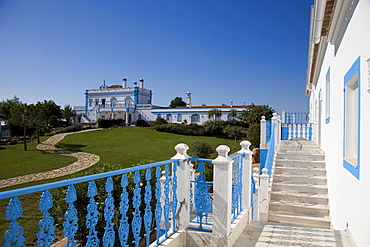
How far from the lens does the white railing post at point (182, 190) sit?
11.0 ft

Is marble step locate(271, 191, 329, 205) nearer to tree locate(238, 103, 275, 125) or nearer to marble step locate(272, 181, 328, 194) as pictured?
marble step locate(272, 181, 328, 194)

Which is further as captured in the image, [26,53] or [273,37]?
[273,37]

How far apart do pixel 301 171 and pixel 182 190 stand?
19.5 ft

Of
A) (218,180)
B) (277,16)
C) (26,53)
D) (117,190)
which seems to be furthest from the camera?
(26,53)

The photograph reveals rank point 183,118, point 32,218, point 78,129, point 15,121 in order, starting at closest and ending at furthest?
1. point 32,218
2. point 15,121
3. point 78,129
4. point 183,118

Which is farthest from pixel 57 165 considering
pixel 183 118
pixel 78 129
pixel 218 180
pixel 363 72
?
pixel 183 118

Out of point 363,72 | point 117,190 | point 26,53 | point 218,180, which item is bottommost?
point 117,190

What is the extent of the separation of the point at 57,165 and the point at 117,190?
40.9 feet

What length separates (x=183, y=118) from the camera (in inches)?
1725

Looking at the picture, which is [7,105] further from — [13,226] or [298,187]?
[13,226]

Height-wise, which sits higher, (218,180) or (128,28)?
(128,28)

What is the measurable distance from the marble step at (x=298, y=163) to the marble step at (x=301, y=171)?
26cm

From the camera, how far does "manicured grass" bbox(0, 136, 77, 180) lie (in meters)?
15.2

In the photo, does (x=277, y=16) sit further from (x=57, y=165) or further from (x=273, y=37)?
(x=57, y=165)
